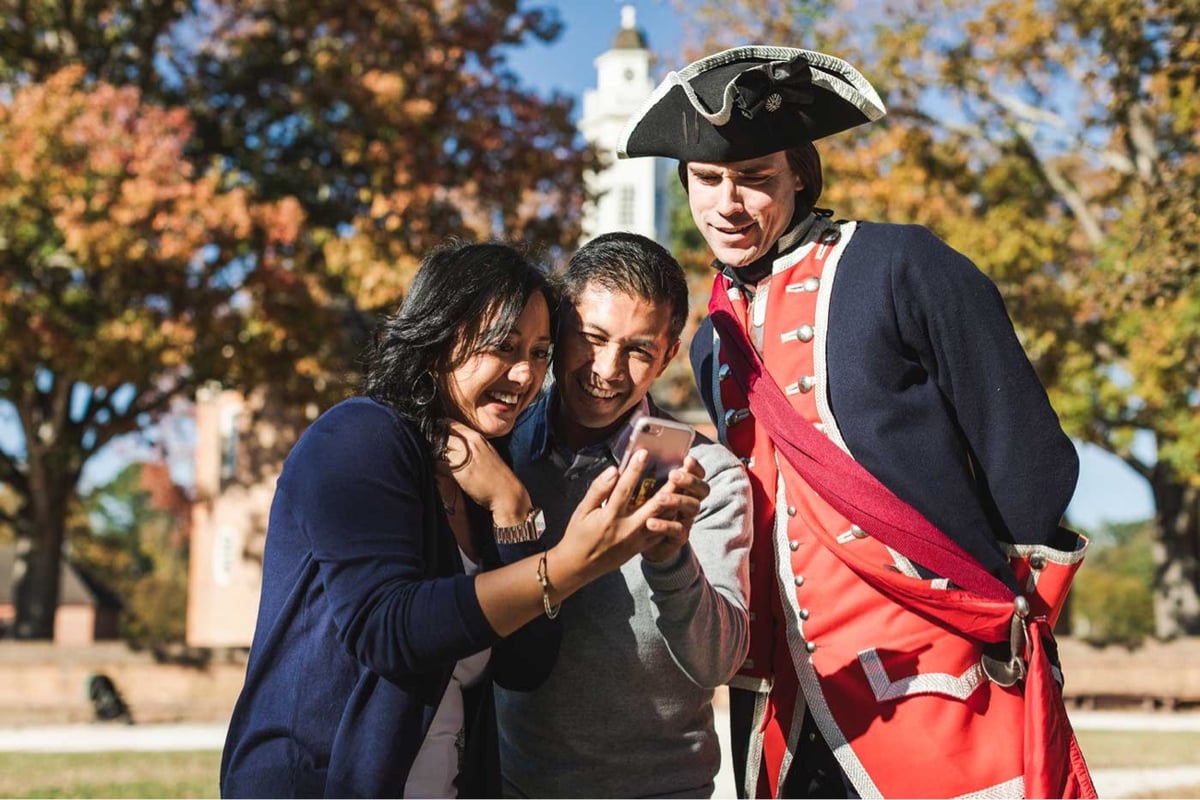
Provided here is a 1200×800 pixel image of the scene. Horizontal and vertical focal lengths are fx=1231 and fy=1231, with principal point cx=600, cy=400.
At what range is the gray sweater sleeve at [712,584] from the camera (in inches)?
99.8

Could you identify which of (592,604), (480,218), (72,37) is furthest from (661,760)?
(72,37)

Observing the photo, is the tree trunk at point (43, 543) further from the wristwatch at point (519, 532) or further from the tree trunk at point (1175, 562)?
the tree trunk at point (1175, 562)

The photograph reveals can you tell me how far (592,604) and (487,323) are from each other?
2.52 feet

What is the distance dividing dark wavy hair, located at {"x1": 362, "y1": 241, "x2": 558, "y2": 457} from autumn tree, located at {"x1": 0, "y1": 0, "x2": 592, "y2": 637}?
12149 mm

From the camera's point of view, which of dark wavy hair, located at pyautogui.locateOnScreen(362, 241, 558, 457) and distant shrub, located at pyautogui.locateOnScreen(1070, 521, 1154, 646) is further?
distant shrub, located at pyautogui.locateOnScreen(1070, 521, 1154, 646)

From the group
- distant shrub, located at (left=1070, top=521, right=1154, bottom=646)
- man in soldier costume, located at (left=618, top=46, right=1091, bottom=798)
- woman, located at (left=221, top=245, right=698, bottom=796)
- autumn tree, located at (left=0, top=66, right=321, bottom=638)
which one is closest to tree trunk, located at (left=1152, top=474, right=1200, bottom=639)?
distant shrub, located at (left=1070, top=521, right=1154, bottom=646)

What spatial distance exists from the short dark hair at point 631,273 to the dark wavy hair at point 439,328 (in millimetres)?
335

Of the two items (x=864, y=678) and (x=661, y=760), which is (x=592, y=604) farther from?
(x=864, y=678)

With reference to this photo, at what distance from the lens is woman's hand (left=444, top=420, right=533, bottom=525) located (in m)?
2.72

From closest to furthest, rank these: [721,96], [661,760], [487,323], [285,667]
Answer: [285,667]
[487,323]
[661,760]
[721,96]

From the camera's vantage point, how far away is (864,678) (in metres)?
2.93

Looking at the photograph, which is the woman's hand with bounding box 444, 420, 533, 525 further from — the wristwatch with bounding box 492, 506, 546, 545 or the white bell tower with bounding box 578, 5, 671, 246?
A: the white bell tower with bounding box 578, 5, 671, 246

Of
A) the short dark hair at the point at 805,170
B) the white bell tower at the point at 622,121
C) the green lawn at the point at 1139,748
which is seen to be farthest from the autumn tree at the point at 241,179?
the white bell tower at the point at 622,121

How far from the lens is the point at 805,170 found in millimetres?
3326
